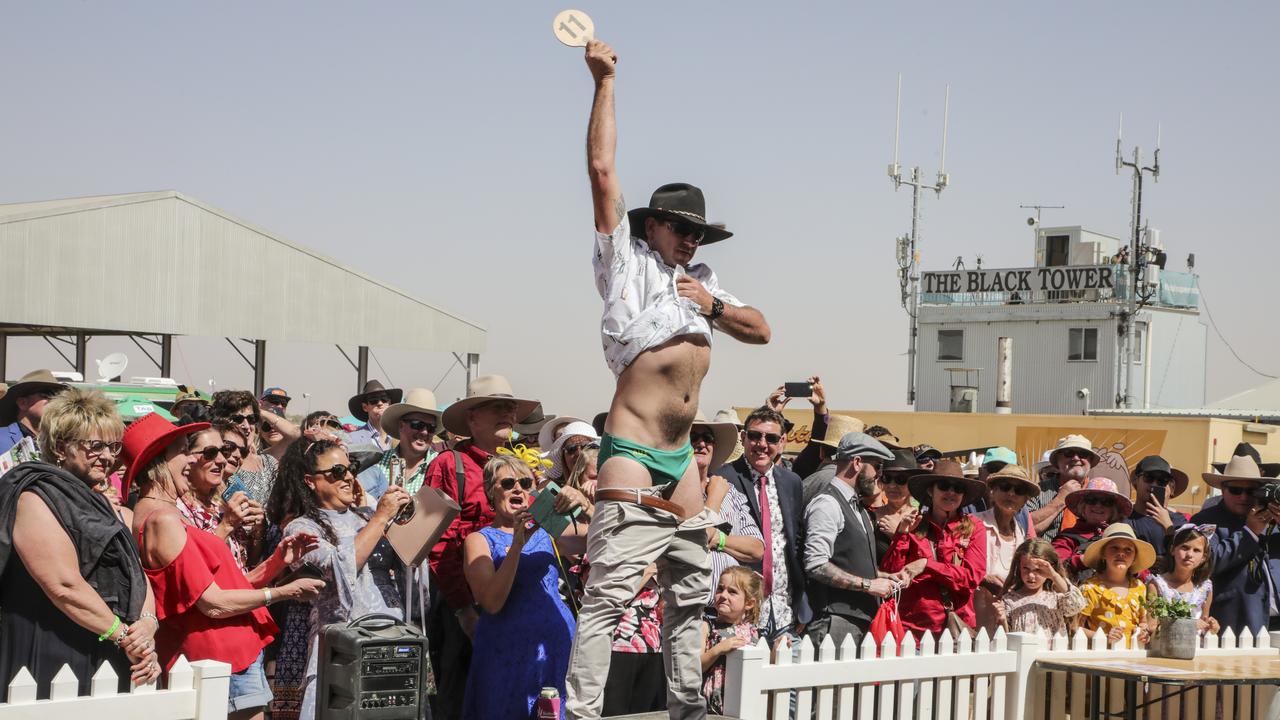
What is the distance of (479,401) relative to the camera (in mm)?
6984

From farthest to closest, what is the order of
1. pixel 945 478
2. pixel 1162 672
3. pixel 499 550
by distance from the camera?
pixel 945 478 → pixel 1162 672 → pixel 499 550

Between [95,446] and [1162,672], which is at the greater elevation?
[95,446]

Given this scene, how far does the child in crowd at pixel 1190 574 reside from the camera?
7.70 metres

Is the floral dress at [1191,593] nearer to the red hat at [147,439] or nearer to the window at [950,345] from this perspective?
the red hat at [147,439]

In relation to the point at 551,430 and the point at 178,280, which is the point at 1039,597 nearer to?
the point at 551,430

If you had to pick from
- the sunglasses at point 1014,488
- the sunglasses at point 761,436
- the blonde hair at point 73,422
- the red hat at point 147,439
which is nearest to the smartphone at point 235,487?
the red hat at point 147,439

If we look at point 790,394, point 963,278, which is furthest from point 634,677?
point 963,278

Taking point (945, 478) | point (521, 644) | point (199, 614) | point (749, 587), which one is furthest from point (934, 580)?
point (199, 614)

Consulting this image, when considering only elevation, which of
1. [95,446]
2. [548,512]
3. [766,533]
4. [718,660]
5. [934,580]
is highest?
[95,446]

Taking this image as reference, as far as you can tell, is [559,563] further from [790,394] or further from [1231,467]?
[1231,467]

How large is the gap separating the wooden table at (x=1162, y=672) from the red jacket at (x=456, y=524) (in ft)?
9.25

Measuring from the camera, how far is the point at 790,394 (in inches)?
321

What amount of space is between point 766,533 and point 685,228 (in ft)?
8.87

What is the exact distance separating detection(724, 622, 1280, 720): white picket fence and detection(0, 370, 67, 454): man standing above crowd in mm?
4488
